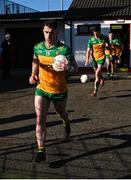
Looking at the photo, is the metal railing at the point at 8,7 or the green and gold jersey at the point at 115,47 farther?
the metal railing at the point at 8,7

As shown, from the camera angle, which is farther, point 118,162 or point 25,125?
point 25,125

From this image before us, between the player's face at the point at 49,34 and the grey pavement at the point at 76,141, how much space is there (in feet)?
5.42

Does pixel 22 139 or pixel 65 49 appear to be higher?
pixel 65 49

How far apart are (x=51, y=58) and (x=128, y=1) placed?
848 inches

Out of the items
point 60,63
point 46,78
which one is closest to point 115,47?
point 46,78

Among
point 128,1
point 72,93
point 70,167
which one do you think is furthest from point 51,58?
point 128,1

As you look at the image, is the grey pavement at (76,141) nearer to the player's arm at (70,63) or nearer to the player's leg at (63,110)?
the player's leg at (63,110)

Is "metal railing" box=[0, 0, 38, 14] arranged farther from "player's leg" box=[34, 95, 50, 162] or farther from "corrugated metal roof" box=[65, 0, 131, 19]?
"player's leg" box=[34, 95, 50, 162]

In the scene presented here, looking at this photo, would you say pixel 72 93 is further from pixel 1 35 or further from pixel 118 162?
pixel 1 35

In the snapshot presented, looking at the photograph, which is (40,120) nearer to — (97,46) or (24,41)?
(97,46)

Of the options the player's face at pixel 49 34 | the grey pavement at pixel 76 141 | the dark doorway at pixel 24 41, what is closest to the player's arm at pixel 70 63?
the player's face at pixel 49 34

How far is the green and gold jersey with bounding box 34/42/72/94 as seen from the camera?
734 centimetres

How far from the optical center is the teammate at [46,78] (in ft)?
23.9

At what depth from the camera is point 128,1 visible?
28.2m
